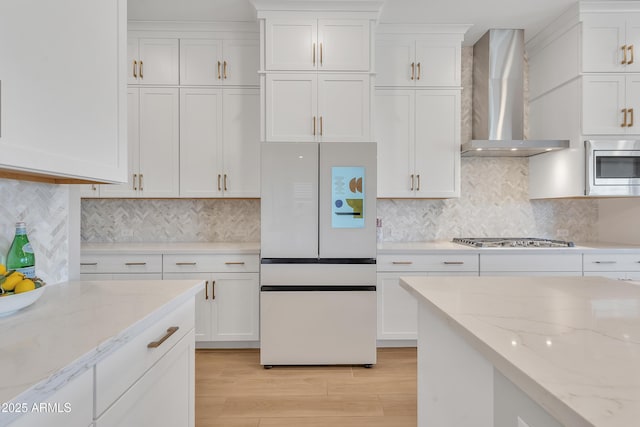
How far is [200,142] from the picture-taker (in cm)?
301

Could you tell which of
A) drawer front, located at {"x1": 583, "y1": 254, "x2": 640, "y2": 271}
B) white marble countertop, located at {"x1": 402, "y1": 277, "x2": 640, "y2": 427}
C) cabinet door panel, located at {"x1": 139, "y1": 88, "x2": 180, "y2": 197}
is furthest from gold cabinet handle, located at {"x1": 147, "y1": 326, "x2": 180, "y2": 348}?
drawer front, located at {"x1": 583, "y1": 254, "x2": 640, "y2": 271}

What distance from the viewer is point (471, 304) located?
42.1 inches

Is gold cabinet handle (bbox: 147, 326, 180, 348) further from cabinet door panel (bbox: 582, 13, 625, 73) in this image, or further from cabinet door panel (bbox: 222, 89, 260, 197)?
cabinet door panel (bbox: 582, 13, 625, 73)

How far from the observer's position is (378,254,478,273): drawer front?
278 cm

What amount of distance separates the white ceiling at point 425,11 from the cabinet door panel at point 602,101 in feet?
2.21

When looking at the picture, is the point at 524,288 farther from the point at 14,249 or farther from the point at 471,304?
→ the point at 14,249

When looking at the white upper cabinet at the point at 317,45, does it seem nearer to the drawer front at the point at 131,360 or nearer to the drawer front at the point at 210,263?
the drawer front at the point at 210,263

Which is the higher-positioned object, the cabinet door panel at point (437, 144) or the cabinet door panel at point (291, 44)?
the cabinet door panel at point (291, 44)

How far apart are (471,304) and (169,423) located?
44.0 inches

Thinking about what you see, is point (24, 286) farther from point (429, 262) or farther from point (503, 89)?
point (503, 89)

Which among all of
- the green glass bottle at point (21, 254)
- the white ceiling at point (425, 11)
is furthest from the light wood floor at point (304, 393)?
the white ceiling at point (425, 11)

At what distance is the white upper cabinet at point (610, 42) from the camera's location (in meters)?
2.79

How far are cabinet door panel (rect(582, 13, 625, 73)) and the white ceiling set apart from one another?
272 millimetres

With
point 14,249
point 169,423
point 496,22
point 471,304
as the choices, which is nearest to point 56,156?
point 14,249
